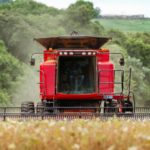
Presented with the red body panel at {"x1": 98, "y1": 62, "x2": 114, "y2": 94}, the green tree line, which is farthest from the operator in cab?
the green tree line

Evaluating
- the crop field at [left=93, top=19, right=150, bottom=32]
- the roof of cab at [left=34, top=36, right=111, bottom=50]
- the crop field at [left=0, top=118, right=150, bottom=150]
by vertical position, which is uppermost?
the crop field at [left=93, top=19, right=150, bottom=32]

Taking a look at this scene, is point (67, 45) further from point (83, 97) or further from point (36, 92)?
point (36, 92)

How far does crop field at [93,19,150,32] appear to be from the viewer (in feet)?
249

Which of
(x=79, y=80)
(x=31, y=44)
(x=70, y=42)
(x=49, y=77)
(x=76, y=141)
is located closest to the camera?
(x=76, y=141)

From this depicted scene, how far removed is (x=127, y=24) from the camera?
8200 centimetres

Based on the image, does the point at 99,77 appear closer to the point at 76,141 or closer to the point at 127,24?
the point at 76,141

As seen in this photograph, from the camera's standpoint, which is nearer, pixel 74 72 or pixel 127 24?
pixel 74 72

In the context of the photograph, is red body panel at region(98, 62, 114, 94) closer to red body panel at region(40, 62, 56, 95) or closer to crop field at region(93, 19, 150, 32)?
red body panel at region(40, 62, 56, 95)

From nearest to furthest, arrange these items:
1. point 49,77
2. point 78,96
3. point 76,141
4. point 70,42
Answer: point 76,141
point 78,96
point 49,77
point 70,42

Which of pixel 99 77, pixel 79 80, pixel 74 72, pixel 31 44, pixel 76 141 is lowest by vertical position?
pixel 76 141

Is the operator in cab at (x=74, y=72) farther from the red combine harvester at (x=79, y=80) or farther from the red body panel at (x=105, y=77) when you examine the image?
the red body panel at (x=105, y=77)

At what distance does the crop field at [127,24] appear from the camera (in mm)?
75750

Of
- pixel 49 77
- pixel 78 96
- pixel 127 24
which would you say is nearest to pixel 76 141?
pixel 78 96

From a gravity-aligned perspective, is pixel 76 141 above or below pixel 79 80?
below
